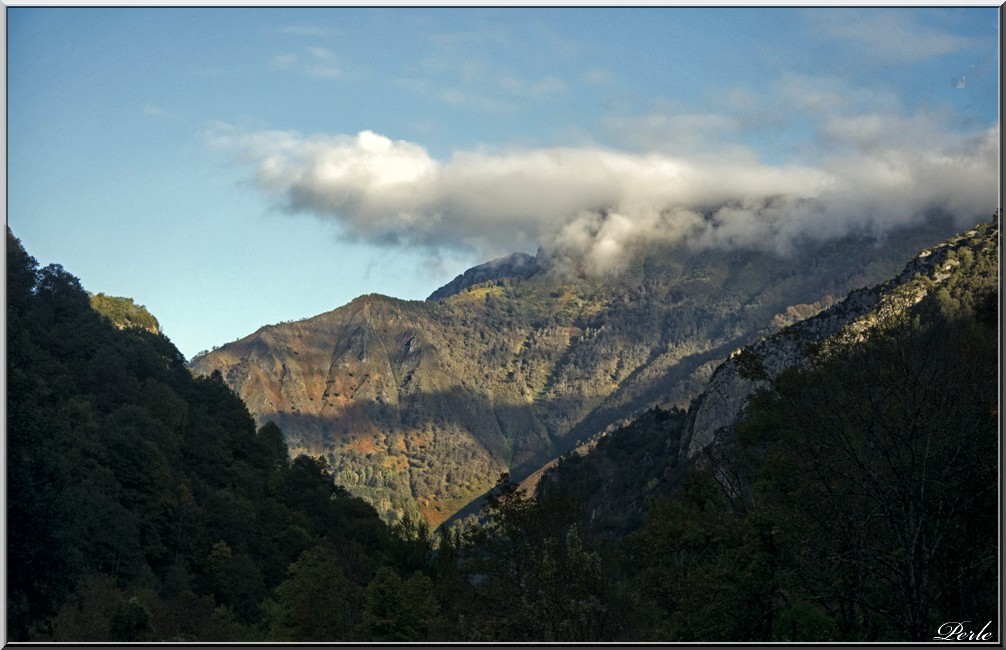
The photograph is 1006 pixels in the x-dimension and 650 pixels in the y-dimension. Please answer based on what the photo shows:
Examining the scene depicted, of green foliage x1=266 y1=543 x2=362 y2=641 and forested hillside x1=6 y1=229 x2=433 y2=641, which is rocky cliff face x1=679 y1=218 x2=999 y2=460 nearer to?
forested hillside x1=6 y1=229 x2=433 y2=641

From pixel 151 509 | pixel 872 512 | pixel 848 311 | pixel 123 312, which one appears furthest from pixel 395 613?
pixel 123 312

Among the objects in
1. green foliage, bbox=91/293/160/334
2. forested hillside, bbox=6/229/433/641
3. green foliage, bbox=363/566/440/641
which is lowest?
green foliage, bbox=363/566/440/641

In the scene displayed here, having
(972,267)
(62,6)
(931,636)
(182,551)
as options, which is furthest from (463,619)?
(972,267)

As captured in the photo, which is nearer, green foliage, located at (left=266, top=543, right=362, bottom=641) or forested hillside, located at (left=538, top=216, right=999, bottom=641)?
forested hillside, located at (left=538, top=216, right=999, bottom=641)

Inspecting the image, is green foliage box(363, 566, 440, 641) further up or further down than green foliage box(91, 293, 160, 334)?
further down

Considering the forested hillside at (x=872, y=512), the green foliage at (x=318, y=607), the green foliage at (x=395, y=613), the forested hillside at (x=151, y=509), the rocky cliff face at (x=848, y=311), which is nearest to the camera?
the forested hillside at (x=872, y=512)

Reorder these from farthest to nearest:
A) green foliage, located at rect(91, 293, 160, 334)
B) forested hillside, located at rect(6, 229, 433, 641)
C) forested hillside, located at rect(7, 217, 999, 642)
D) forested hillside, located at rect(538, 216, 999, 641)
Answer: green foliage, located at rect(91, 293, 160, 334), forested hillside, located at rect(6, 229, 433, 641), forested hillside, located at rect(7, 217, 999, 642), forested hillside, located at rect(538, 216, 999, 641)

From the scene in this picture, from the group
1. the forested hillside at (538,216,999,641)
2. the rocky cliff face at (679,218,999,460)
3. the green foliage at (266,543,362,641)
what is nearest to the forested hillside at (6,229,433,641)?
the green foliage at (266,543,362,641)

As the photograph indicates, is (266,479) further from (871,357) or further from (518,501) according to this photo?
(871,357)

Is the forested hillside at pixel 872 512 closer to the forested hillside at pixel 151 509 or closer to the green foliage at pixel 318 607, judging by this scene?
the green foliage at pixel 318 607

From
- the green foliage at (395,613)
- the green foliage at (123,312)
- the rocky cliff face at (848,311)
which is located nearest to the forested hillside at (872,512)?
the green foliage at (395,613)

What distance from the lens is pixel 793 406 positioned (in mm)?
38500

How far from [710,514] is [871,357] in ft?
41.5

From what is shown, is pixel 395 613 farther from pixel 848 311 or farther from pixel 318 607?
pixel 848 311
